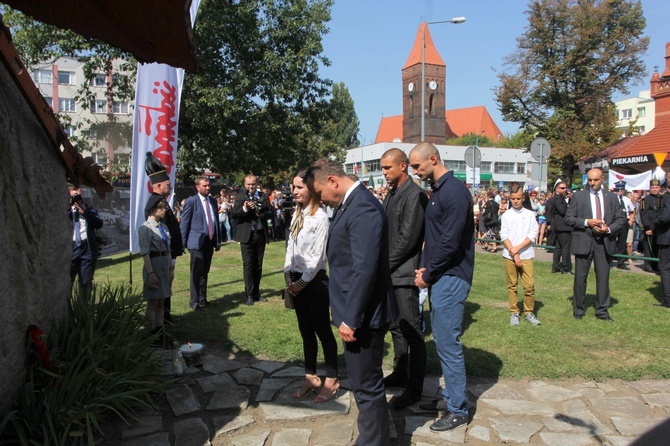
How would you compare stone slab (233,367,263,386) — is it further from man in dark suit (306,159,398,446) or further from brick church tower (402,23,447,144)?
brick church tower (402,23,447,144)

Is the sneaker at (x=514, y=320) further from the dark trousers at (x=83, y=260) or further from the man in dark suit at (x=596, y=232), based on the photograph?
the dark trousers at (x=83, y=260)

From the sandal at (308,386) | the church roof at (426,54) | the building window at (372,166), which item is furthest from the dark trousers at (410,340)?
the church roof at (426,54)

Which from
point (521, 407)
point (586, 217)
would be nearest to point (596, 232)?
point (586, 217)

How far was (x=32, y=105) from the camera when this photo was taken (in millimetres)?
4012

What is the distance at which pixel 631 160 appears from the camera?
24219 millimetres

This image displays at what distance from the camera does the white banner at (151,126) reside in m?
7.11

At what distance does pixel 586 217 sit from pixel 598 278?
2.73ft

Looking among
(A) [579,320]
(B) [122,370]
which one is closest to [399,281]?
(B) [122,370]

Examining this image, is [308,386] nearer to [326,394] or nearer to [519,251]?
[326,394]

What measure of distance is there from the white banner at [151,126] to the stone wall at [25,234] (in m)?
2.63

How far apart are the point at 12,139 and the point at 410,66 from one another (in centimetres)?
8696

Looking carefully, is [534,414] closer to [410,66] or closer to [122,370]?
[122,370]

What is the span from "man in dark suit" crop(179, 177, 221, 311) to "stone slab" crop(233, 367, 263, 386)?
2.91 m

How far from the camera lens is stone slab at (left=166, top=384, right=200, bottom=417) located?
4.30m
